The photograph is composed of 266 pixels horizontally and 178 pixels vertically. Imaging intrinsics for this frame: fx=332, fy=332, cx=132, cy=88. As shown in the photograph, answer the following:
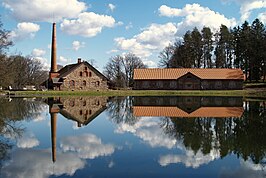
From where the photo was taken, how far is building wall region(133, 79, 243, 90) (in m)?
63.1

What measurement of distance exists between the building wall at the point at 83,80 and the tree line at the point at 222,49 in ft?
68.1

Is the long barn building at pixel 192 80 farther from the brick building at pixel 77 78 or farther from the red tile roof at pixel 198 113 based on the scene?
the red tile roof at pixel 198 113

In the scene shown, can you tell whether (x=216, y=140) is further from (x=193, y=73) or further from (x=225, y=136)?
(x=193, y=73)

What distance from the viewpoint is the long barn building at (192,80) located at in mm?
62875

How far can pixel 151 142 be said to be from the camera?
12.4 meters

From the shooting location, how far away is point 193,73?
208 feet

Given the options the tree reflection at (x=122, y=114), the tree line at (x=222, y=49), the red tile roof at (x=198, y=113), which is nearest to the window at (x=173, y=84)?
the tree line at (x=222, y=49)

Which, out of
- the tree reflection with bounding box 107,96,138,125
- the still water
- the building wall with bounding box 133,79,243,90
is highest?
the building wall with bounding box 133,79,243,90

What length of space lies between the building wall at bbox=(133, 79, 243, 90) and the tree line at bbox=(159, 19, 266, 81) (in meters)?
6.38

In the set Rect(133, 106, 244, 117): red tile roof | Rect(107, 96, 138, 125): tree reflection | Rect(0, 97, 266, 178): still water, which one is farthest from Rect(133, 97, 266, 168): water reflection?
Rect(133, 106, 244, 117): red tile roof

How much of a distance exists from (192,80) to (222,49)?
1428 centimetres

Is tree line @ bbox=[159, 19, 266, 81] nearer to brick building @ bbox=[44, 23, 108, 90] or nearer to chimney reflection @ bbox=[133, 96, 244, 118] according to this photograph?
brick building @ bbox=[44, 23, 108, 90]

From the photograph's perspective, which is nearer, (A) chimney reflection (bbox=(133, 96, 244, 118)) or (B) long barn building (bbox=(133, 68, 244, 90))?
→ (A) chimney reflection (bbox=(133, 96, 244, 118))

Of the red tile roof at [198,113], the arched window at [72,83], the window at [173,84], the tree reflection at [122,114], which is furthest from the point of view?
the window at [173,84]
